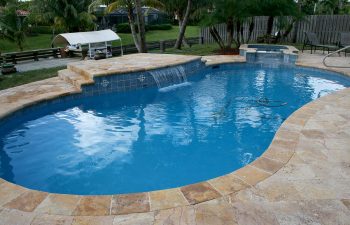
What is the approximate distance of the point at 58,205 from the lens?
3119 mm

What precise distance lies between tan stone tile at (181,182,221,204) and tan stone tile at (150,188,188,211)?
69 millimetres

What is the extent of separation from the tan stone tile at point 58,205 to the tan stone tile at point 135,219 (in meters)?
0.52

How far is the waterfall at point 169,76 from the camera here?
9272 mm

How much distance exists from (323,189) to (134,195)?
6.99 feet

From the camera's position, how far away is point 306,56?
12758 mm

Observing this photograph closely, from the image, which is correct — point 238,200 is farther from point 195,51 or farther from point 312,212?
point 195,51

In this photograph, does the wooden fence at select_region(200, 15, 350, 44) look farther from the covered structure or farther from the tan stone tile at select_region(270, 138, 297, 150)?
the tan stone tile at select_region(270, 138, 297, 150)

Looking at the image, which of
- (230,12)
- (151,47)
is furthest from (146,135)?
(151,47)

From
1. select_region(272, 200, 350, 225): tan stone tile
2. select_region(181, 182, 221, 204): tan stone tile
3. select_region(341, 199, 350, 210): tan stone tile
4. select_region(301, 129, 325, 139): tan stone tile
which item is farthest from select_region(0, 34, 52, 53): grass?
select_region(341, 199, 350, 210): tan stone tile

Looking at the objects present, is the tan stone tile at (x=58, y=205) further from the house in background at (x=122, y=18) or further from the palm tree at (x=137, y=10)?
the house in background at (x=122, y=18)

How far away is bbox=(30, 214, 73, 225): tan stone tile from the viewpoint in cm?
284

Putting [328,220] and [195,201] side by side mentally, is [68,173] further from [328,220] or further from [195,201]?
[328,220]

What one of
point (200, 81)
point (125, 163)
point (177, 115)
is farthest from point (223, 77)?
point (125, 163)

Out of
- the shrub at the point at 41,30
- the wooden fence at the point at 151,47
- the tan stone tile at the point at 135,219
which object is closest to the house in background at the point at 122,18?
the shrub at the point at 41,30
